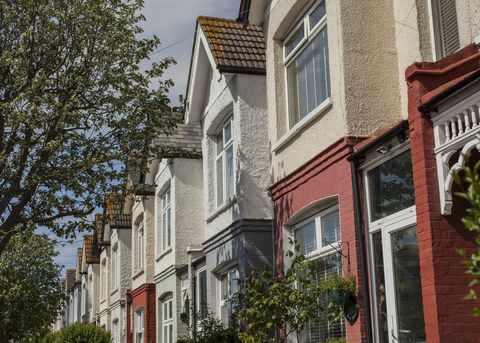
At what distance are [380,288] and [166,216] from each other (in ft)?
43.3

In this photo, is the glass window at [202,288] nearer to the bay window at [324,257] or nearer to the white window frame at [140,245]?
the bay window at [324,257]

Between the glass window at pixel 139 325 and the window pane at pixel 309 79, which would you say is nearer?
the window pane at pixel 309 79

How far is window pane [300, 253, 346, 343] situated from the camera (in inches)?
402

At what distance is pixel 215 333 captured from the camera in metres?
13.5

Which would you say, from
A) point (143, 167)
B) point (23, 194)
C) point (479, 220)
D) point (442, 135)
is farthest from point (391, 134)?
point (23, 194)

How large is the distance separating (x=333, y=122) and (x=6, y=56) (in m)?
6.21

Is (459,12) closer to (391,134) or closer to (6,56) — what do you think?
(391,134)

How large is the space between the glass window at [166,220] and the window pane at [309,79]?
9.27 meters

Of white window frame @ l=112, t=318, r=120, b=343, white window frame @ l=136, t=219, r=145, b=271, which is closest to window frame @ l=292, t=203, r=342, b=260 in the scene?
white window frame @ l=136, t=219, r=145, b=271

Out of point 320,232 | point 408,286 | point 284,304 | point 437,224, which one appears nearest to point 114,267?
point 320,232

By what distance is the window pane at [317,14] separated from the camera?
11258 mm

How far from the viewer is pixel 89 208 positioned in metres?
14.2

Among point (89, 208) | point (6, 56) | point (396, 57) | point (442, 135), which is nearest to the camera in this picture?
point (442, 135)

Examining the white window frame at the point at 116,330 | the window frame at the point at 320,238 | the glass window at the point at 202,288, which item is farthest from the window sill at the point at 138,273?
the window frame at the point at 320,238
